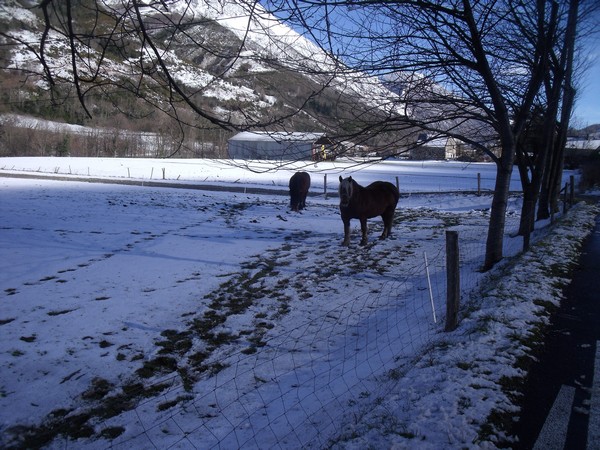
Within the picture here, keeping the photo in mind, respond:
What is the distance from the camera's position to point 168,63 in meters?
3.61

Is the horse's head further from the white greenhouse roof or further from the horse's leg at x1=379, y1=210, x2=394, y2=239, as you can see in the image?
the white greenhouse roof

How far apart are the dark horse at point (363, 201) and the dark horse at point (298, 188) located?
5.74 m

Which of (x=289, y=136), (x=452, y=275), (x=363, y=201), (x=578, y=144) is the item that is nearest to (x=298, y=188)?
(x=363, y=201)

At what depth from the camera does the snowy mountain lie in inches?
123

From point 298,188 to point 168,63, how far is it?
13.1 m

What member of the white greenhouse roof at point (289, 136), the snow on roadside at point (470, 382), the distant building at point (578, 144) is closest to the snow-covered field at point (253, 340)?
the snow on roadside at point (470, 382)

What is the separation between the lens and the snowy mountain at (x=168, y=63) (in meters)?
3.13

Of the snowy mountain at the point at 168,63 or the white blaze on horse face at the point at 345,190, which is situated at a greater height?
the snowy mountain at the point at 168,63

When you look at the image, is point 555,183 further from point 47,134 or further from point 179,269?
point 47,134

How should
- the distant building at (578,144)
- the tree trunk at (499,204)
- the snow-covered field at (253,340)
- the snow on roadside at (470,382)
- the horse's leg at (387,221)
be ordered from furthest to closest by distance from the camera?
the distant building at (578,144) < the horse's leg at (387,221) < the tree trunk at (499,204) < the snow-covered field at (253,340) < the snow on roadside at (470,382)

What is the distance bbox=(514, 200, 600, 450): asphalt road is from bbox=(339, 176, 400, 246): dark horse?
204 inches

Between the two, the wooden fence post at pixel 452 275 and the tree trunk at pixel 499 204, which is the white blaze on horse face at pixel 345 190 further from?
the wooden fence post at pixel 452 275

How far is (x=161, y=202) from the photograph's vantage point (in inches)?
722

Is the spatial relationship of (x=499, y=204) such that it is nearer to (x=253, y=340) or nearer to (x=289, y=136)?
(x=289, y=136)
